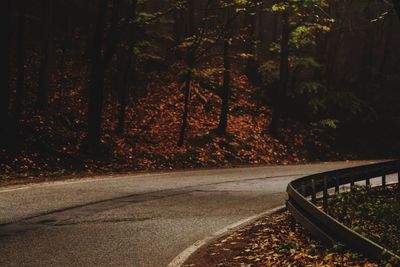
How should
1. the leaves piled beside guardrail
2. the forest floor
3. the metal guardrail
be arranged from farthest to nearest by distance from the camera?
the forest floor, the leaves piled beside guardrail, the metal guardrail

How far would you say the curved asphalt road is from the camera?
7496mm

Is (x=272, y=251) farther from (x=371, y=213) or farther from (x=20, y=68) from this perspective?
(x=20, y=68)

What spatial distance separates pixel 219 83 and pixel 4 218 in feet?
71.5

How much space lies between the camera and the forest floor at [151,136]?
18.0m

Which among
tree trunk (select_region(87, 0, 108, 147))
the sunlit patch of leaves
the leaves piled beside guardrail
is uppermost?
tree trunk (select_region(87, 0, 108, 147))

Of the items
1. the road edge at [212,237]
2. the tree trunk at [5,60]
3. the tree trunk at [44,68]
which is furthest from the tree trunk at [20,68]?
the road edge at [212,237]

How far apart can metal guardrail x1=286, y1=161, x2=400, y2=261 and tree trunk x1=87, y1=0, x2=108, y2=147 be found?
994 cm

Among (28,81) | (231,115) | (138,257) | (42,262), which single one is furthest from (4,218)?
(231,115)

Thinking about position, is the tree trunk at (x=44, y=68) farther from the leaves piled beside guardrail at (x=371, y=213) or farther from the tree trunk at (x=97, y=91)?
the leaves piled beside guardrail at (x=371, y=213)

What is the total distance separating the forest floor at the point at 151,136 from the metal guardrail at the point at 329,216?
8.30 meters

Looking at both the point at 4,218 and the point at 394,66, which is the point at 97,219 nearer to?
the point at 4,218

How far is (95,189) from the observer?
13.5m

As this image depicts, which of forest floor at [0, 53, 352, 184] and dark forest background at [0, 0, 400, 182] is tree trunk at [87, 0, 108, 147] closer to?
dark forest background at [0, 0, 400, 182]

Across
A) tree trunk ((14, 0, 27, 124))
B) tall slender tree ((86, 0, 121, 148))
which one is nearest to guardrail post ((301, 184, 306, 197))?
tall slender tree ((86, 0, 121, 148))
